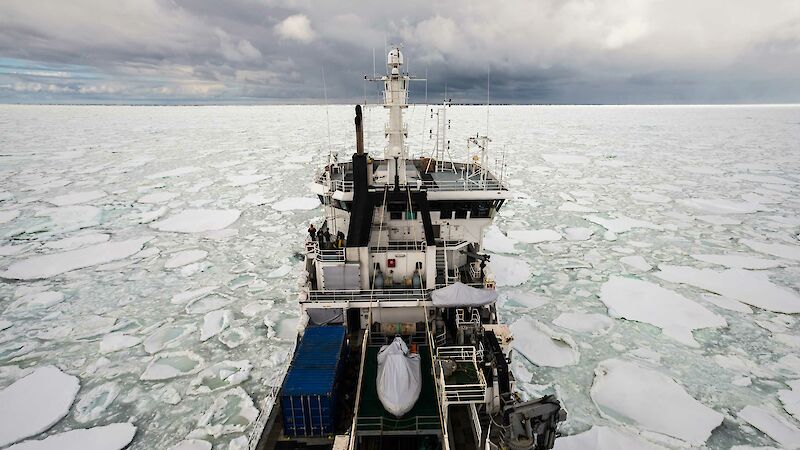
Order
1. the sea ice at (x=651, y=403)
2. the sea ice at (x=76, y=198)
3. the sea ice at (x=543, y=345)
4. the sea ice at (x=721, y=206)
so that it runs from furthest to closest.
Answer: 1. the sea ice at (x=76, y=198)
2. the sea ice at (x=721, y=206)
3. the sea ice at (x=543, y=345)
4. the sea ice at (x=651, y=403)

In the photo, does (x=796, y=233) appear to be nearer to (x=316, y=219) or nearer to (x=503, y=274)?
(x=503, y=274)

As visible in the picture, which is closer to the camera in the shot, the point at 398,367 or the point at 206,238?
the point at 398,367


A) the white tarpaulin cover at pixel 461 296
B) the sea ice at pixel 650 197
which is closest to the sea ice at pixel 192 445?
the white tarpaulin cover at pixel 461 296

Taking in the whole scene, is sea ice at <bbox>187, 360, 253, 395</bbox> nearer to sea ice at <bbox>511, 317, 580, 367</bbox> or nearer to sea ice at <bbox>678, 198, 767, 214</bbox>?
sea ice at <bbox>511, 317, 580, 367</bbox>

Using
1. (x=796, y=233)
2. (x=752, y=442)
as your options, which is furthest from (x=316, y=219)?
(x=796, y=233)

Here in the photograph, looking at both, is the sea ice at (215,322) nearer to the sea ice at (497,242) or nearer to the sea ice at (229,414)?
the sea ice at (229,414)
